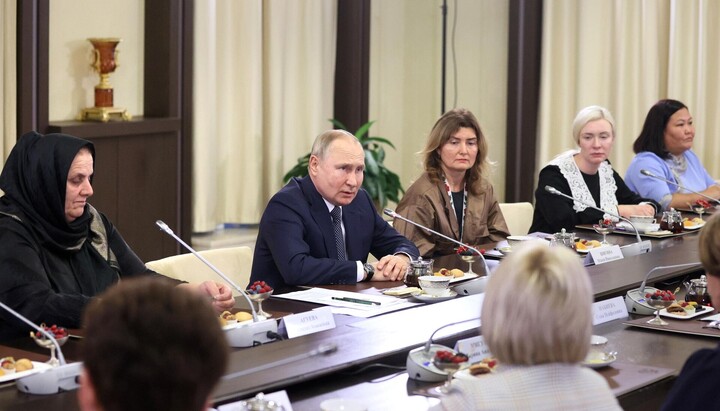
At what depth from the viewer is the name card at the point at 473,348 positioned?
2541 millimetres

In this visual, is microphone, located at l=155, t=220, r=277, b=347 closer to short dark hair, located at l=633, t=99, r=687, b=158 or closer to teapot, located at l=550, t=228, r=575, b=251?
teapot, located at l=550, t=228, r=575, b=251

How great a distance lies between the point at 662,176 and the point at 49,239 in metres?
3.96

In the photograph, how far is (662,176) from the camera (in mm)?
6141

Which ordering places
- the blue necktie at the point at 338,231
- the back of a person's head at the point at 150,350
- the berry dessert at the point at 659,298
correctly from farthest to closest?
the blue necktie at the point at 338,231 < the berry dessert at the point at 659,298 < the back of a person's head at the point at 150,350

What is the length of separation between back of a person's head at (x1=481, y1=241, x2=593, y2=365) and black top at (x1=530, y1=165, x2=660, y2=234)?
141 inches

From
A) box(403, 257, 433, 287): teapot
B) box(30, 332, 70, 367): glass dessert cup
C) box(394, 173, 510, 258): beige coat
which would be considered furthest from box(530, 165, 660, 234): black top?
box(30, 332, 70, 367): glass dessert cup

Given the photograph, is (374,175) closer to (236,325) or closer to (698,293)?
(698,293)

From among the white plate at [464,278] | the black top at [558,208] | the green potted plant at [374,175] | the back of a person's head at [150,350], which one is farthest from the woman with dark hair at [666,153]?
the back of a person's head at [150,350]

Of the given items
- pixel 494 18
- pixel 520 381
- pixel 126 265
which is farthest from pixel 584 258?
pixel 494 18

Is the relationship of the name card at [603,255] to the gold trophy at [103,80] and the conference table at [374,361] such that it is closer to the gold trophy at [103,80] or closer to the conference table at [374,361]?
the conference table at [374,361]

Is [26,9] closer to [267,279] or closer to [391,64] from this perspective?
[267,279]

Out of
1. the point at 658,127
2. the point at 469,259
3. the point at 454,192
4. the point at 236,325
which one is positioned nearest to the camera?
the point at 236,325

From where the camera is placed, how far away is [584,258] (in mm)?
4270

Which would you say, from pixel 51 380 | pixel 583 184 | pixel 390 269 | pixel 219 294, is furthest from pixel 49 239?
pixel 583 184
